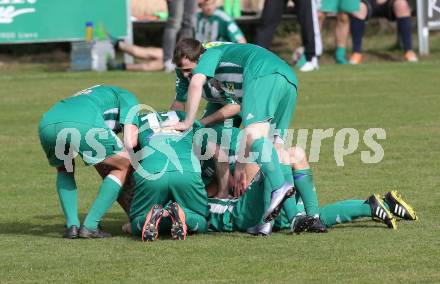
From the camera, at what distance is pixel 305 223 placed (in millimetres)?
7953

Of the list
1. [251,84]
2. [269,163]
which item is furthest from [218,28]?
[269,163]

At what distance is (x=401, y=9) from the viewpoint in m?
18.3

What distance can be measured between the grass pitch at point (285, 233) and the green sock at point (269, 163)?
394mm

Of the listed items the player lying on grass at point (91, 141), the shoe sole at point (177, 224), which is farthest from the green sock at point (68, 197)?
the shoe sole at point (177, 224)

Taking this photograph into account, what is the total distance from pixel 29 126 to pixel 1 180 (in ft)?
9.90

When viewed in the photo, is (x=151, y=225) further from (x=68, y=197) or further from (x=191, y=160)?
(x=68, y=197)

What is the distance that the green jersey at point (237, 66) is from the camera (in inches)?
328

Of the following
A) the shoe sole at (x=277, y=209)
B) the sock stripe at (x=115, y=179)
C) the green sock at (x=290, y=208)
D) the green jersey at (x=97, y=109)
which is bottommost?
the green sock at (x=290, y=208)

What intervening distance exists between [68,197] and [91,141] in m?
0.54

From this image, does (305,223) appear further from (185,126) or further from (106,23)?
(106,23)

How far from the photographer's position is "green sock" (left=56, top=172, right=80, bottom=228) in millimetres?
8328

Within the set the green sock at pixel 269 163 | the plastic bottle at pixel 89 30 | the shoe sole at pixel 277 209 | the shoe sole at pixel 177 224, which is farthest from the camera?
the plastic bottle at pixel 89 30

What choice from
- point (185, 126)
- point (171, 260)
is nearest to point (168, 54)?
point (185, 126)

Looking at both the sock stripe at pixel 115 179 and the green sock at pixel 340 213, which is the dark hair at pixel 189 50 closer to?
the sock stripe at pixel 115 179
